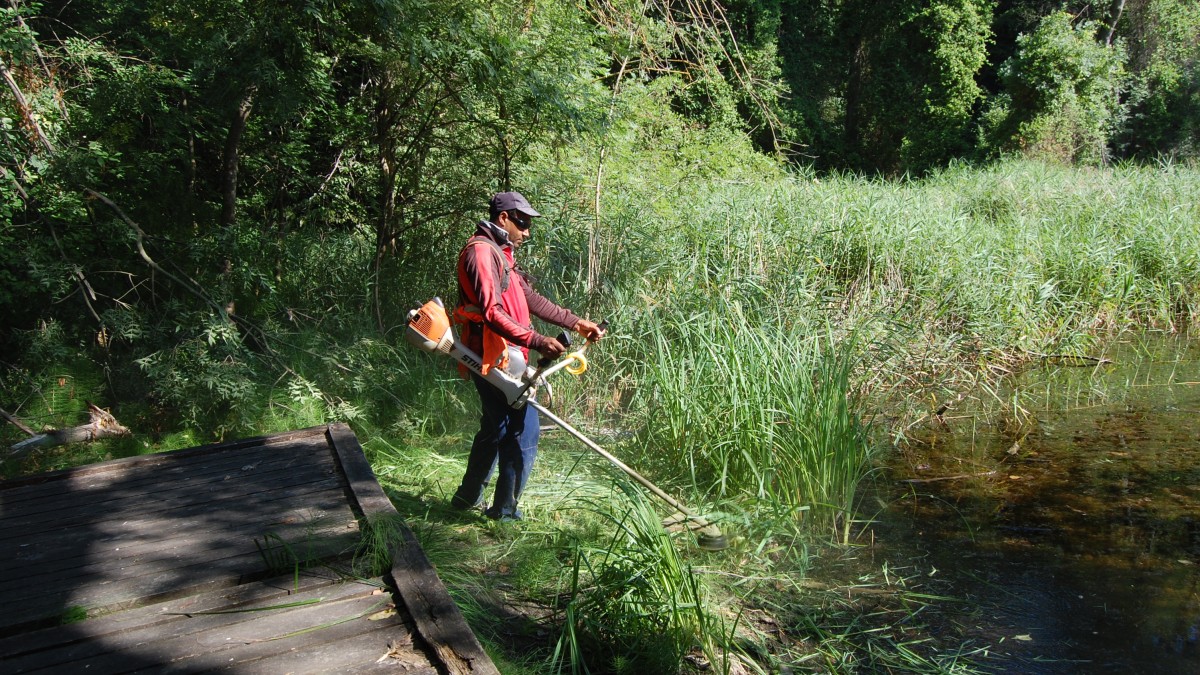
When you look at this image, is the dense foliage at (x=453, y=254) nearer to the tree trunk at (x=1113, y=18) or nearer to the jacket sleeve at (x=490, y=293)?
the jacket sleeve at (x=490, y=293)

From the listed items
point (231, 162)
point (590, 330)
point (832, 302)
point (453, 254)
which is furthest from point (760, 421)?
point (231, 162)

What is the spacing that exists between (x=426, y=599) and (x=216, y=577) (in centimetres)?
86

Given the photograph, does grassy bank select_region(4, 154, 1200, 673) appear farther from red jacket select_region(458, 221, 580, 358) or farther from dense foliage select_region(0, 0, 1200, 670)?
red jacket select_region(458, 221, 580, 358)

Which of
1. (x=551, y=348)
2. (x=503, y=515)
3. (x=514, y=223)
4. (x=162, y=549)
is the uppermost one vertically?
(x=514, y=223)

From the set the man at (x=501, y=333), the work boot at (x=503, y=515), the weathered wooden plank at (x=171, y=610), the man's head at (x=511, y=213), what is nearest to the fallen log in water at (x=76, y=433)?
the man at (x=501, y=333)

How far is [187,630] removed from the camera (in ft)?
9.10

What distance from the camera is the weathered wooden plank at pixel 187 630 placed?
261 centimetres

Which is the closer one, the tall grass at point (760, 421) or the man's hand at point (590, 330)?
the man's hand at point (590, 330)

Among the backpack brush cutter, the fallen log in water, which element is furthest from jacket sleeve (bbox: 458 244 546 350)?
the fallen log in water

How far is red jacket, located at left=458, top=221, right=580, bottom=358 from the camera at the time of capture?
3922mm

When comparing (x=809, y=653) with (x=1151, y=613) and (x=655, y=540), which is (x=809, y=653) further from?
(x=1151, y=613)

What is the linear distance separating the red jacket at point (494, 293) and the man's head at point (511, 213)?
0.17ft

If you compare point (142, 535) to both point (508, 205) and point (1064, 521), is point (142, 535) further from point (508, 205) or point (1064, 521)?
point (1064, 521)

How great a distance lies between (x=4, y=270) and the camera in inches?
234
